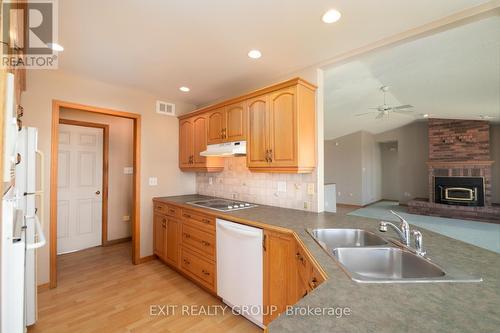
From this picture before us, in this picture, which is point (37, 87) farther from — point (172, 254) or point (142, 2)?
point (172, 254)

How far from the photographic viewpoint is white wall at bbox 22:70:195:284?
257cm

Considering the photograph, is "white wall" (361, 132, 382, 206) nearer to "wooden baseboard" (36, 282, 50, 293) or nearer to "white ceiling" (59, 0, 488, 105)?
"white ceiling" (59, 0, 488, 105)

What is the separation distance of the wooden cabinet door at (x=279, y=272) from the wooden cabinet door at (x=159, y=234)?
1.85 meters

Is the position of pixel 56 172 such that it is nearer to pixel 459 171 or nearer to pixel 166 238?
pixel 166 238

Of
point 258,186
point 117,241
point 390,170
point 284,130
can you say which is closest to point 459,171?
point 390,170

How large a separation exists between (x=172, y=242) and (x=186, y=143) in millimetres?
1514

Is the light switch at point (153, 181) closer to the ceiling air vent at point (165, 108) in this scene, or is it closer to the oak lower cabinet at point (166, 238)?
the oak lower cabinet at point (166, 238)

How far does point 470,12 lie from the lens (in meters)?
1.60

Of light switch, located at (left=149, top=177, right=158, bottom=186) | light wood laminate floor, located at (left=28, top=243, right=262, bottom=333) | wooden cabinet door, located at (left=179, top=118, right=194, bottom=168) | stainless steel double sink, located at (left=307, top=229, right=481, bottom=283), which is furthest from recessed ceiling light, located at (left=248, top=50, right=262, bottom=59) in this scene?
→ light wood laminate floor, located at (left=28, top=243, right=262, bottom=333)

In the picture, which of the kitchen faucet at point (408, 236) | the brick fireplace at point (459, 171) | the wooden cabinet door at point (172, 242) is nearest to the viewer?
the kitchen faucet at point (408, 236)

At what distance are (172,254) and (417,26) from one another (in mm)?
3515

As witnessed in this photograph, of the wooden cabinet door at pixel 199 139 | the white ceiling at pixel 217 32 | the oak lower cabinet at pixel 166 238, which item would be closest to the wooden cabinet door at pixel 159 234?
the oak lower cabinet at pixel 166 238

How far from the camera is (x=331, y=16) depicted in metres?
1.67

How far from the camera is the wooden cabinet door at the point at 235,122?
2691 mm
